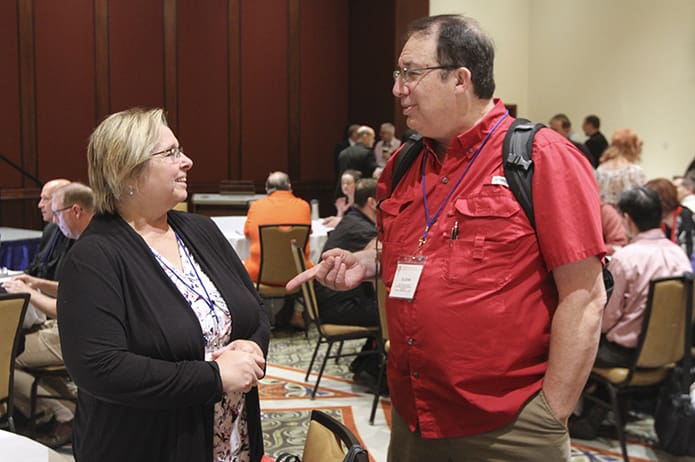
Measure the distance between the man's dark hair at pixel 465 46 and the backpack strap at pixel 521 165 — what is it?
16cm

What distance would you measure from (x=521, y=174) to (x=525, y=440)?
61 cm

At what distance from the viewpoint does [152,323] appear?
1857mm

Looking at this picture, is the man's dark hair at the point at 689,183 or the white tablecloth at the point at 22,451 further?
the man's dark hair at the point at 689,183

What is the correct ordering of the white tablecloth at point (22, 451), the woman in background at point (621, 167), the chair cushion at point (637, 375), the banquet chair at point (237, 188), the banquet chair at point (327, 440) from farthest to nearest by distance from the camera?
the banquet chair at point (237, 188), the woman in background at point (621, 167), the chair cushion at point (637, 375), the white tablecloth at point (22, 451), the banquet chair at point (327, 440)

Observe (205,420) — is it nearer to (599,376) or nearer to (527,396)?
(527,396)

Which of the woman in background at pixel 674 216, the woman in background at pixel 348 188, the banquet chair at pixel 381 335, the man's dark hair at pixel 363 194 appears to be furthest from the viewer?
the woman in background at pixel 348 188

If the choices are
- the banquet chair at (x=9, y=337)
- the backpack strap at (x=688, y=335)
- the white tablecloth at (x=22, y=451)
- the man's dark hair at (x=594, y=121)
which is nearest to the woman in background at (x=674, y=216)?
the backpack strap at (x=688, y=335)

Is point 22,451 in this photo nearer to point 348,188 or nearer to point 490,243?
point 490,243

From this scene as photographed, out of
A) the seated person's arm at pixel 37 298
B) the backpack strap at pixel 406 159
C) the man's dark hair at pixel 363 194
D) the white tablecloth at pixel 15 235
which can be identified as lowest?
the white tablecloth at pixel 15 235

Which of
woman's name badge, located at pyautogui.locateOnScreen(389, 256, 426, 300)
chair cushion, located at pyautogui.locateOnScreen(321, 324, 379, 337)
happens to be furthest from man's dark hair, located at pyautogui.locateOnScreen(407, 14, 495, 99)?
chair cushion, located at pyautogui.locateOnScreen(321, 324, 379, 337)

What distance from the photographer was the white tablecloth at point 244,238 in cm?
674

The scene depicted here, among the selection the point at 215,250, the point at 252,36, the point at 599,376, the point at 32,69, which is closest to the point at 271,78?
the point at 252,36

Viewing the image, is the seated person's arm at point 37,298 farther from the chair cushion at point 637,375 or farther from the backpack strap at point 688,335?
the backpack strap at point 688,335

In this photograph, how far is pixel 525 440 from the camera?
1.81m
